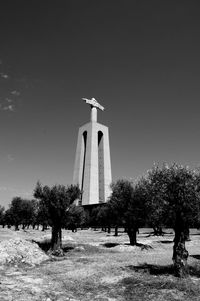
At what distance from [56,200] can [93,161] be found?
105 m

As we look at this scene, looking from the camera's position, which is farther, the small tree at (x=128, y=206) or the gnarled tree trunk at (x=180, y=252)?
the small tree at (x=128, y=206)

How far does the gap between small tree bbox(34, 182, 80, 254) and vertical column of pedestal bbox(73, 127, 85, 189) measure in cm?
10419

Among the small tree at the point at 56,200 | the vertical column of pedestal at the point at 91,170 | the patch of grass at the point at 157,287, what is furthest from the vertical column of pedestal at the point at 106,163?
the patch of grass at the point at 157,287

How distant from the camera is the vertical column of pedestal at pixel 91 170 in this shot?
132375 millimetres

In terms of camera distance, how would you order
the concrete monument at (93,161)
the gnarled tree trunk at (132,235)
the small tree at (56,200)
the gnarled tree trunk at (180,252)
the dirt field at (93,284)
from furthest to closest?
1. the concrete monument at (93,161)
2. the gnarled tree trunk at (132,235)
3. the small tree at (56,200)
4. the gnarled tree trunk at (180,252)
5. the dirt field at (93,284)

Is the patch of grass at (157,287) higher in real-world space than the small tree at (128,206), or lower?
lower

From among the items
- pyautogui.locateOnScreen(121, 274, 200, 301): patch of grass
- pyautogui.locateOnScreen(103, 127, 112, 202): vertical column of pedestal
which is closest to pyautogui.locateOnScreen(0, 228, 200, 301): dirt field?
pyautogui.locateOnScreen(121, 274, 200, 301): patch of grass

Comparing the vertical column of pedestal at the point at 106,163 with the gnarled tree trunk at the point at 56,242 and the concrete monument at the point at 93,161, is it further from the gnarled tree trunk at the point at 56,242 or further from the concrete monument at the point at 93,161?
the gnarled tree trunk at the point at 56,242

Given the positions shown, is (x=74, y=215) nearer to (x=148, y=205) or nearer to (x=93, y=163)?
(x=148, y=205)

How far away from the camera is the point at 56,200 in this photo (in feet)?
115

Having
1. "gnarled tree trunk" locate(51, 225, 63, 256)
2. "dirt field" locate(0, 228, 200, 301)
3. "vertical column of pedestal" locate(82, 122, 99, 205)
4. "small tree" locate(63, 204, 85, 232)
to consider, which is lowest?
"dirt field" locate(0, 228, 200, 301)

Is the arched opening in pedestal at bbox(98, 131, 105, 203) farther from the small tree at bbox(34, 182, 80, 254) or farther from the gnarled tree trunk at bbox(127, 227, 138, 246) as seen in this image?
the small tree at bbox(34, 182, 80, 254)

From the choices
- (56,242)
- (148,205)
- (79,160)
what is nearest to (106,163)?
(79,160)

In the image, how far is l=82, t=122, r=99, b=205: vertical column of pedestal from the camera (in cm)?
13238
